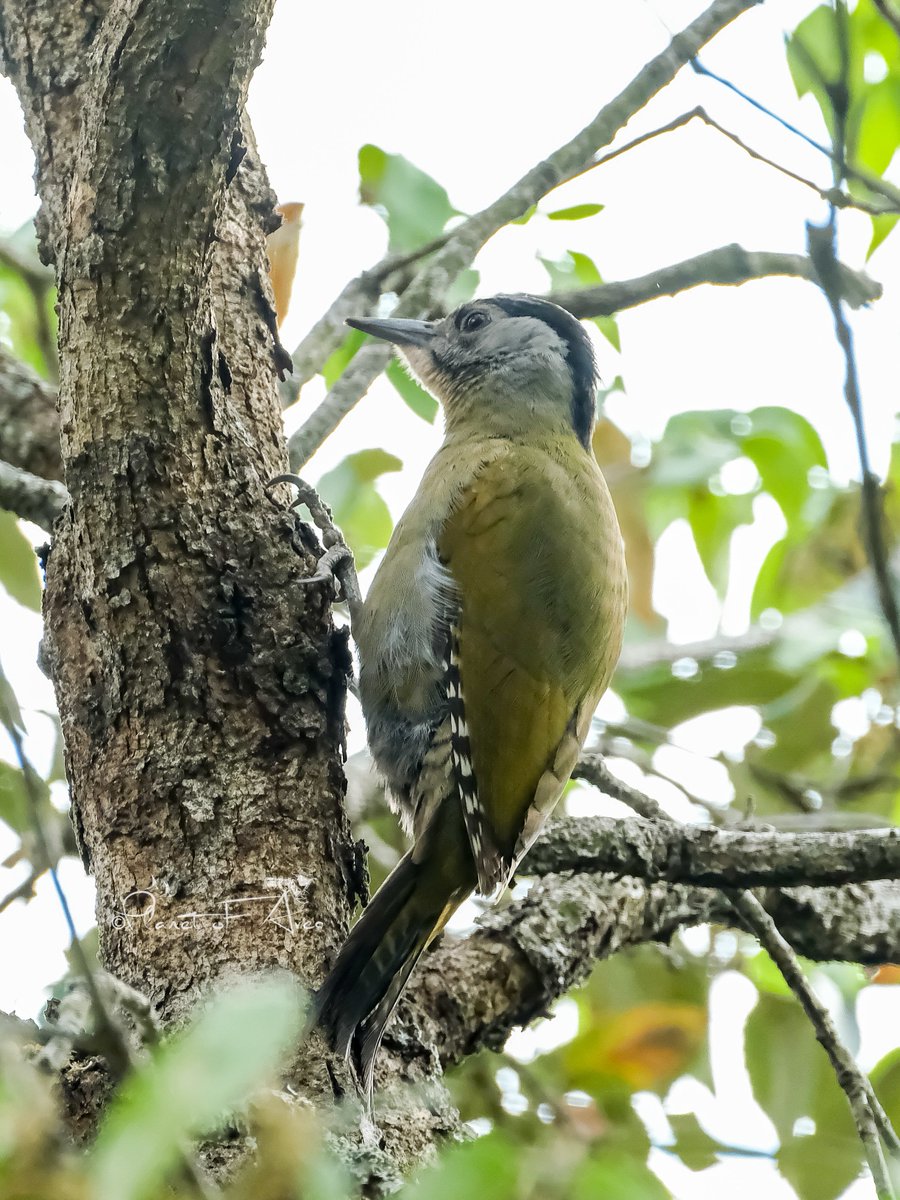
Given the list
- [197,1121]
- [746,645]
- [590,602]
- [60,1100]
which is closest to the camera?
[197,1121]

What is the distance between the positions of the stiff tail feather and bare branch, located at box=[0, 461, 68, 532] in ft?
2.74

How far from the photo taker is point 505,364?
3.43m

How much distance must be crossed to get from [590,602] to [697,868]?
782 millimetres

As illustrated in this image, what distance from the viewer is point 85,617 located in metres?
1.90

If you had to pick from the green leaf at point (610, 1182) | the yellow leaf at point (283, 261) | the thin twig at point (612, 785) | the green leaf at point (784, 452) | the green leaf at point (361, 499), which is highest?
the green leaf at point (784, 452)

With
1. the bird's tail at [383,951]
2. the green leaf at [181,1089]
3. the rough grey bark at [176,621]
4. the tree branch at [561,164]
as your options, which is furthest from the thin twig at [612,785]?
the green leaf at [181,1089]

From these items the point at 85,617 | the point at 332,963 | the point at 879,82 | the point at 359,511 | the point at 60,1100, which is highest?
the point at 879,82

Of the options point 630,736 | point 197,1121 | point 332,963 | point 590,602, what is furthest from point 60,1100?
point 630,736

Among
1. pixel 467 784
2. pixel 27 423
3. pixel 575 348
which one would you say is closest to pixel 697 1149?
pixel 467 784

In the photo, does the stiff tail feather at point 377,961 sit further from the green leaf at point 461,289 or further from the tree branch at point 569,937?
the green leaf at point 461,289

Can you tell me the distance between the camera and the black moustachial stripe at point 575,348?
11.1 ft

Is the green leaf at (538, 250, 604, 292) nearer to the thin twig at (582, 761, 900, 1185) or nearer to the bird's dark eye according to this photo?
the bird's dark eye

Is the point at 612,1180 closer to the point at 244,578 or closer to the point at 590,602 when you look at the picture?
the point at 244,578

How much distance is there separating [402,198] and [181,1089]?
100 inches
